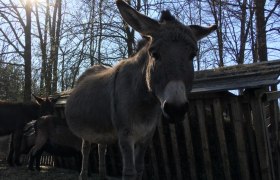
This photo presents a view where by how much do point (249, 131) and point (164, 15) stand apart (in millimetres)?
3337

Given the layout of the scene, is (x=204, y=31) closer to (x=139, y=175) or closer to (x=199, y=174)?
(x=139, y=175)

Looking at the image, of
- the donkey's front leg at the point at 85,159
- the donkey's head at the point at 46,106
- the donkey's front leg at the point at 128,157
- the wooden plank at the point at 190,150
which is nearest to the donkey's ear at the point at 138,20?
the donkey's front leg at the point at 128,157

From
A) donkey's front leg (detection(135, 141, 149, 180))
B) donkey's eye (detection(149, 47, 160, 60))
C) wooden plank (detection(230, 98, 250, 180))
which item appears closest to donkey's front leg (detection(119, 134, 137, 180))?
donkey's front leg (detection(135, 141, 149, 180))

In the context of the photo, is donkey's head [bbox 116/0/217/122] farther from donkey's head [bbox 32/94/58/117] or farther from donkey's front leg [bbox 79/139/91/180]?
donkey's head [bbox 32/94/58/117]

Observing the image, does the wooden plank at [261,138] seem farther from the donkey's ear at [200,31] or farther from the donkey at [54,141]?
the donkey at [54,141]

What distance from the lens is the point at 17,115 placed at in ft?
38.9

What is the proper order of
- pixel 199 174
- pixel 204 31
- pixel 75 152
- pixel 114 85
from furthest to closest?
pixel 75 152 → pixel 199 174 → pixel 114 85 → pixel 204 31

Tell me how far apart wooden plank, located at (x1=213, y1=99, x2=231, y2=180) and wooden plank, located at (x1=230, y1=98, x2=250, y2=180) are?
0.23 meters

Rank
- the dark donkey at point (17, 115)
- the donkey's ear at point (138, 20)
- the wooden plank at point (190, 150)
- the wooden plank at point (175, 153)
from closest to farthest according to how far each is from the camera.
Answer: the donkey's ear at point (138, 20)
the wooden plank at point (190, 150)
the wooden plank at point (175, 153)
the dark donkey at point (17, 115)

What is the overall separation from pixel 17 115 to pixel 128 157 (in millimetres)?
8571

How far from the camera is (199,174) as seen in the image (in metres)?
7.20

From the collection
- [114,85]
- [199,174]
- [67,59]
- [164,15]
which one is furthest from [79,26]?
[164,15]

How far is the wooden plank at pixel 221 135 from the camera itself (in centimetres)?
652

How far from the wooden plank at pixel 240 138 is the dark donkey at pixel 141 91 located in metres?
2.24
